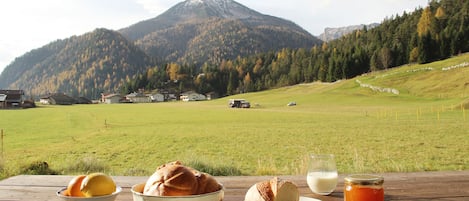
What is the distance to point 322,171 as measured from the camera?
7.75 ft

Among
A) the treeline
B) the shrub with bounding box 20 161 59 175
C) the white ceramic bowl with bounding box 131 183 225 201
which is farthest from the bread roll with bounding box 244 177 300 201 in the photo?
the treeline

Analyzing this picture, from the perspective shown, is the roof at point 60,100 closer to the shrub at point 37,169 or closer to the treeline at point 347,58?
the treeline at point 347,58

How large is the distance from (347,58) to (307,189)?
370 ft

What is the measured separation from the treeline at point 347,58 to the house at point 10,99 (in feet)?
200

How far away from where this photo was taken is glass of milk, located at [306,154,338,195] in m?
2.34

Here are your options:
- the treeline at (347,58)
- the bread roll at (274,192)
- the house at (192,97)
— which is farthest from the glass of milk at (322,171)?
the house at (192,97)

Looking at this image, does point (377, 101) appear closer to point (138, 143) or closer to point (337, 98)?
point (337, 98)

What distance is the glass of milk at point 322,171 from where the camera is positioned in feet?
7.69

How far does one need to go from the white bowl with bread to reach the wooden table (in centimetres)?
78

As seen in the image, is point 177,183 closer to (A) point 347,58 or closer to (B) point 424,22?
(A) point 347,58

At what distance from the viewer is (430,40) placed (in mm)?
97375

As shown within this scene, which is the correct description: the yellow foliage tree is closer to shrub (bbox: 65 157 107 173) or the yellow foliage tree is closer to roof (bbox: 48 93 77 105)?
roof (bbox: 48 93 77 105)

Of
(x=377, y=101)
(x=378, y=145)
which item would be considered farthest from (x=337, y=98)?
(x=378, y=145)

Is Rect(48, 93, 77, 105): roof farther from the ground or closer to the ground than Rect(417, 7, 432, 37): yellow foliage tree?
closer to the ground
